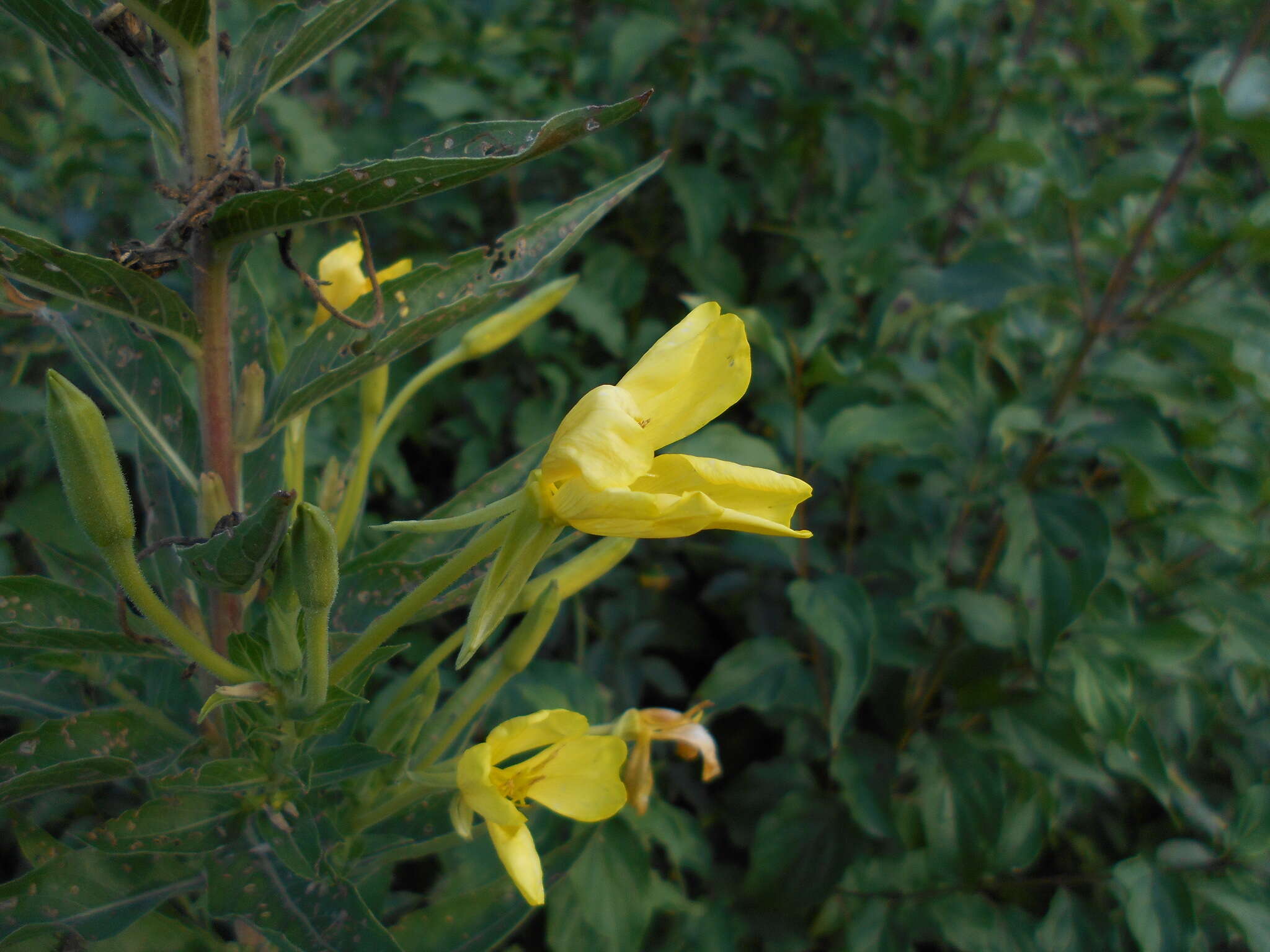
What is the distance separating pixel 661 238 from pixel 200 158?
156cm

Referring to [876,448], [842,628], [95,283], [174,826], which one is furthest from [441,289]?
[876,448]

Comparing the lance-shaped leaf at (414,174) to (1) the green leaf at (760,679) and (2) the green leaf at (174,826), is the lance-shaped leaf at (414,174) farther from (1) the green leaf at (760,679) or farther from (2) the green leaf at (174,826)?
(1) the green leaf at (760,679)

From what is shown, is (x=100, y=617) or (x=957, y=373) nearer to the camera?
(x=100, y=617)

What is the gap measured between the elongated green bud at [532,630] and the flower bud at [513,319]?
9.3 inches

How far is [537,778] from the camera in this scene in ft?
2.12

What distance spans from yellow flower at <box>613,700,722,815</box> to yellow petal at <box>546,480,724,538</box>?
0.29 metres

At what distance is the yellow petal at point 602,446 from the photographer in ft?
1.48

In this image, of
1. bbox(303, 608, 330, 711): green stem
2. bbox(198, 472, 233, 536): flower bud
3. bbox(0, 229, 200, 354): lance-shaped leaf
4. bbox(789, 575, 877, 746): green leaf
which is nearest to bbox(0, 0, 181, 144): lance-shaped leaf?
bbox(0, 229, 200, 354): lance-shaped leaf

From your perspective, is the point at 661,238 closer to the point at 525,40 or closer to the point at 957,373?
the point at 525,40

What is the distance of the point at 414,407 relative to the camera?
5.96 ft

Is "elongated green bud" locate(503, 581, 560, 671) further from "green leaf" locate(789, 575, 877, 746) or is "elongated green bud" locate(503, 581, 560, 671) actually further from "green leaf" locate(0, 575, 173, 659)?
"green leaf" locate(789, 575, 877, 746)

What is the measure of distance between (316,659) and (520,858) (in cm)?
19

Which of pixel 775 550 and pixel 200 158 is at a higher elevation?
pixel 200 158

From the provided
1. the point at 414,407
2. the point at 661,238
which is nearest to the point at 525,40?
the point at 661,238
